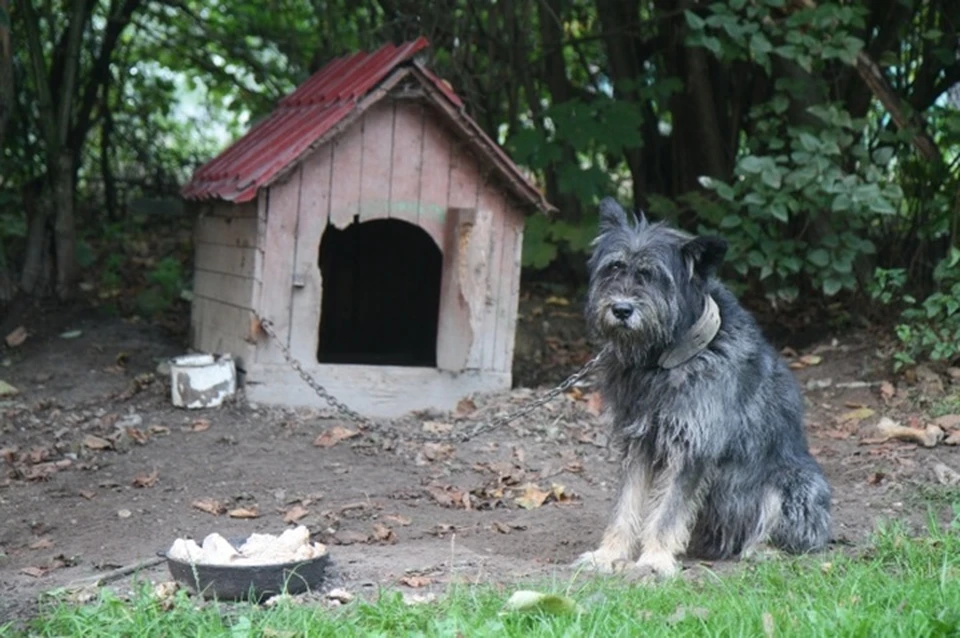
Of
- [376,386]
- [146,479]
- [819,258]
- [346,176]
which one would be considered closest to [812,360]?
[819,258]

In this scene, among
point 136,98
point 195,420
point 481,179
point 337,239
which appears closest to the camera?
point 195,420

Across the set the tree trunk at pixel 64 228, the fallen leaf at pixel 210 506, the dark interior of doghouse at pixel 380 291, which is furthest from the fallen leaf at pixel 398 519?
the tree trunk at pixel 64 228

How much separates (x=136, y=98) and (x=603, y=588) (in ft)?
33.7

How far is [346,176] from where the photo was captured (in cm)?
945

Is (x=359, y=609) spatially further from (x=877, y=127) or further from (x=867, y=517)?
(x=877, y=127)

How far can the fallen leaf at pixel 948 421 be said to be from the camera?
28.9 ft

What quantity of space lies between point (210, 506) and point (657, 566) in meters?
2.61

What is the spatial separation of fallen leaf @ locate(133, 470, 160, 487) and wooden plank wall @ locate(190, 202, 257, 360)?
1426 millimetres

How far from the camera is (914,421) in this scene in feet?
29.8

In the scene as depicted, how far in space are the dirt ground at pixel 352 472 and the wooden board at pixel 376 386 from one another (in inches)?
4.6

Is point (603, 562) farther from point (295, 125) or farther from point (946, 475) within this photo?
point (295, 125)

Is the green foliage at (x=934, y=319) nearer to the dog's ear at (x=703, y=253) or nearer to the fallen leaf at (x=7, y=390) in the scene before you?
the dog's ear at (x=703, y=253)

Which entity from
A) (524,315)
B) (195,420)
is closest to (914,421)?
(524,315)

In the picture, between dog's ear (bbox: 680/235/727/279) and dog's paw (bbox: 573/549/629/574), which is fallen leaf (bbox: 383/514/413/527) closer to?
dog's paw (bbox: 573/549/629/574)
